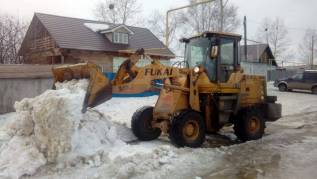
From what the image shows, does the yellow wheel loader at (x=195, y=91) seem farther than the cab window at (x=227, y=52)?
No

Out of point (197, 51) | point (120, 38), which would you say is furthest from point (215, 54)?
point (120, 38)

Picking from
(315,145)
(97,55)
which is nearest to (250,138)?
(315,145)

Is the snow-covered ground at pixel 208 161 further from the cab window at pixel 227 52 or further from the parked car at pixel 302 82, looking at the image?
the parked car at pixel 302 82

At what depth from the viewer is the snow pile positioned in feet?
22.6

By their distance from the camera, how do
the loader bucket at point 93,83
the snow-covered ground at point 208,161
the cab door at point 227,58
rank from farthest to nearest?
the cab door at point 227,58
the loader bucket at point 93,83
the snow-covered ground at point 208,161

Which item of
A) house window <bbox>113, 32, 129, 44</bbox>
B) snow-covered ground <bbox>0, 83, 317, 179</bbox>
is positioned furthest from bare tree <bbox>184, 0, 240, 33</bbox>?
snow-covered ground <bbox>0, 83, 317, 179</bbox>

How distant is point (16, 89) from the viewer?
45.9 ft

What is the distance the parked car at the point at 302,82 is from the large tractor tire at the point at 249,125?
59.2 ft

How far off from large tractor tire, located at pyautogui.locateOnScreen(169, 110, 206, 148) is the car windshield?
1643 mm

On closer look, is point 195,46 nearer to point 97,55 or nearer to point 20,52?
point 97,55

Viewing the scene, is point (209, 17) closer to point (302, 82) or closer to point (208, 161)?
point (302, 82)

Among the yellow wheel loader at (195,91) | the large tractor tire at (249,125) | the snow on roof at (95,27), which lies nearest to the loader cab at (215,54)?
the yellow wheel loader at (195,91)

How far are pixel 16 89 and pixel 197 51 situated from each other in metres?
7.47

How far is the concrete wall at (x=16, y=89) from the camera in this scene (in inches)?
536
